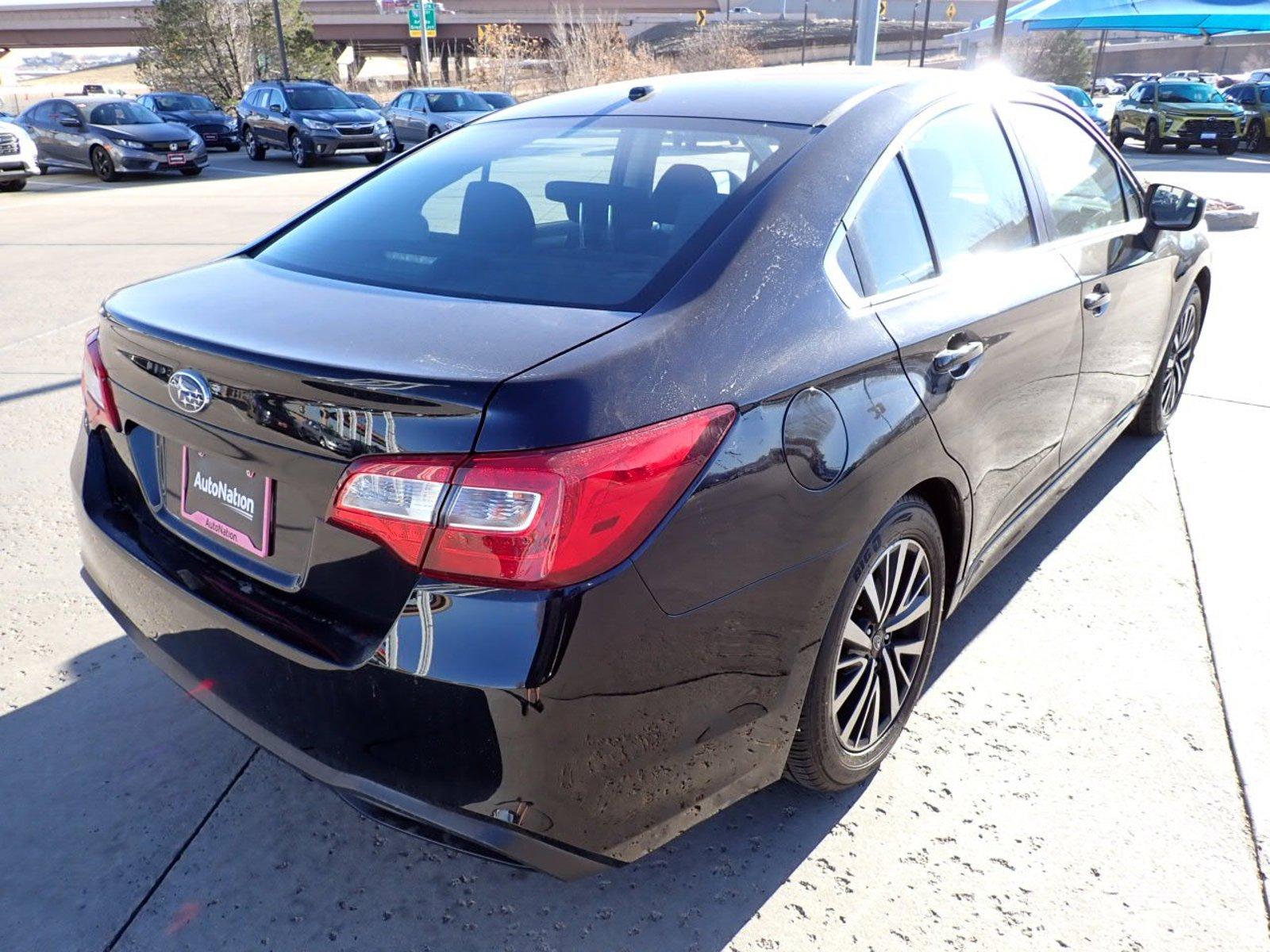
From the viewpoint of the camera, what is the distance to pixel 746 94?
2.81m

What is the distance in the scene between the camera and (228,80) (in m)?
44.5

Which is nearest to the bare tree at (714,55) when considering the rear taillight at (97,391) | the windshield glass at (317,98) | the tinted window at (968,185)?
the windshield glass at (317,98)

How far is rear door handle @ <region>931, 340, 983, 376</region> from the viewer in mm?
2426

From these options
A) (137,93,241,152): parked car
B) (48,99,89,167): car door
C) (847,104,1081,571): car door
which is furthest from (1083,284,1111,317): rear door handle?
(137,93,241,152): parked car

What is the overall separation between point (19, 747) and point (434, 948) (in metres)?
1.41

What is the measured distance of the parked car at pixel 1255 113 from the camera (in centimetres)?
2408

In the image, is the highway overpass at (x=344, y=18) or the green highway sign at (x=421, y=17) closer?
the green highway sign at (x=421, y=17)

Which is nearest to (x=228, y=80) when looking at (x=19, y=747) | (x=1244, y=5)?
(x=1244, y=5)

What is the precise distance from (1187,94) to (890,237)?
26.5 meters

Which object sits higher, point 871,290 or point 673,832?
point 871,290

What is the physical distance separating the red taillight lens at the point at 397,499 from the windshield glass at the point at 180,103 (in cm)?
2969

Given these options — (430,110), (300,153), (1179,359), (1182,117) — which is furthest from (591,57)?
(1179,359)

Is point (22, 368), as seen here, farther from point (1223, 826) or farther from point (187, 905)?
point (1223, 826)

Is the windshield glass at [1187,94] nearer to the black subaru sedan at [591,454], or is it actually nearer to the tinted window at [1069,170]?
the tinted window at [1069,170]
